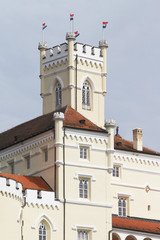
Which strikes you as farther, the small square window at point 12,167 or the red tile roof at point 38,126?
the small square window at point 12,167

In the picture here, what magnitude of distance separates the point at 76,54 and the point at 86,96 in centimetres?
436

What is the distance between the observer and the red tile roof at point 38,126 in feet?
299

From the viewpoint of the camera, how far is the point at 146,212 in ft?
324

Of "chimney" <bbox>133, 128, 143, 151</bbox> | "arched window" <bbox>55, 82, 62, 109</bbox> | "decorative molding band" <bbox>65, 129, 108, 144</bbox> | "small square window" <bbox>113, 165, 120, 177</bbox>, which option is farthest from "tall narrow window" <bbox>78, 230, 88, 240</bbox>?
"arched window" <bbox>55, 82, 62, 109</bbox>

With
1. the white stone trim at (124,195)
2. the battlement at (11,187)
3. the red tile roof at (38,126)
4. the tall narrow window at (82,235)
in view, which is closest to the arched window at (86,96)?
the red tile roof at (38,126)

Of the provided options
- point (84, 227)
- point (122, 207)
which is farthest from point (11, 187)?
point (122, 207)

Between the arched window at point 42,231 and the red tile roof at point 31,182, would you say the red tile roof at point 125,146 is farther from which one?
the arched window at point 42,231

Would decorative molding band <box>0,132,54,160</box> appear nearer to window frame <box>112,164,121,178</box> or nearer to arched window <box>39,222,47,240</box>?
arched window <box>39,222,47,240</box>

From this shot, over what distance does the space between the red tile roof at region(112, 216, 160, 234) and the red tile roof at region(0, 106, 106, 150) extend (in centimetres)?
882

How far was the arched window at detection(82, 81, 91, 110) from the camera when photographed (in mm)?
101438

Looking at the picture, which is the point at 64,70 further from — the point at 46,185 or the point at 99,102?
the point at 46,185

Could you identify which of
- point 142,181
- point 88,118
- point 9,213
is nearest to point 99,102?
point 88,118

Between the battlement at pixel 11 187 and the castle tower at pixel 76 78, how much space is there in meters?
18.9

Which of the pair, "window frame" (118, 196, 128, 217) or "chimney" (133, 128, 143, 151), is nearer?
"window frame" (118, 196, 128, 217)
